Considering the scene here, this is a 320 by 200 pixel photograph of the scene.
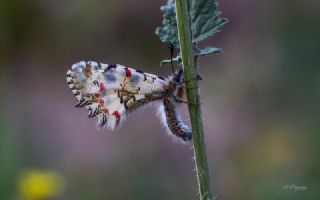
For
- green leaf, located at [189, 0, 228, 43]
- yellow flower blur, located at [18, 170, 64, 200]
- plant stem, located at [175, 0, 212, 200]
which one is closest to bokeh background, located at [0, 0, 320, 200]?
yellow flower blur, located at [18, 170, 64, 200]

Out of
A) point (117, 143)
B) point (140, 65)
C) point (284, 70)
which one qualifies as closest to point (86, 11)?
point (140, 65)

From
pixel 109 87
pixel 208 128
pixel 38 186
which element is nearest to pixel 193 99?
pixel 109 87

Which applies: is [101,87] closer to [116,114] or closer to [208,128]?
[116,114]

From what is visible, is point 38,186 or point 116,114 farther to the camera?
point 38,186

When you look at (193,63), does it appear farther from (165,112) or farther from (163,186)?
(163,186)

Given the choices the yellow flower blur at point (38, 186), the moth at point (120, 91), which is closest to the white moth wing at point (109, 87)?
the moth at point (120, 91)

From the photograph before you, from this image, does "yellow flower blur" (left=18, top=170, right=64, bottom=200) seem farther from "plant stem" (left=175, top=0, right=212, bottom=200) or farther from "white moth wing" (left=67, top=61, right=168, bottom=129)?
"plant stem" (left=175, top=0, right=212, bottom=200)

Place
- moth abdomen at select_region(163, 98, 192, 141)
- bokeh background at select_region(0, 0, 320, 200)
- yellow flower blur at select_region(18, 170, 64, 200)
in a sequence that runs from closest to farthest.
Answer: moth abdomen at select_region(163, 98, 192, 141) → yellow flower blur at select_region(18, 170, 64, 200) → bokeh background at select_region(0, 0, 320, 200)
